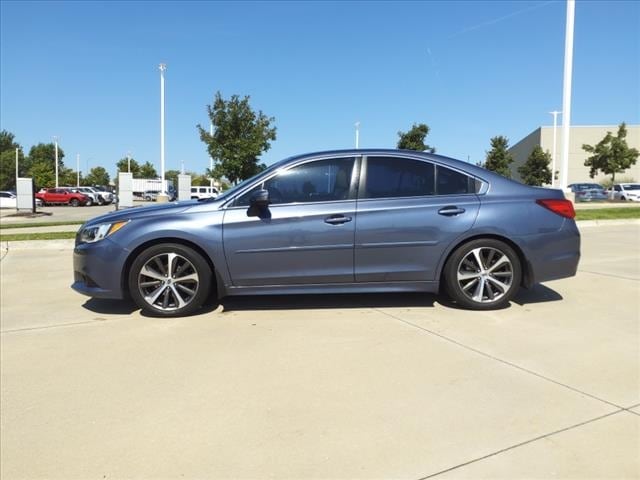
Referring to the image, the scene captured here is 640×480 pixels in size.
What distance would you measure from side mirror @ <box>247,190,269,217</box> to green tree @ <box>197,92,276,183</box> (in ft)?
81.0

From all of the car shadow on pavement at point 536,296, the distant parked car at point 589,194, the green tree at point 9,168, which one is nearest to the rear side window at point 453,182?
the car shadow on pavement at point 536,296

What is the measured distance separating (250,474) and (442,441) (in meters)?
0.98

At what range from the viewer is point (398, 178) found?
5.05m

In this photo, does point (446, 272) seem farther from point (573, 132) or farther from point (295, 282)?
point (573, 132)

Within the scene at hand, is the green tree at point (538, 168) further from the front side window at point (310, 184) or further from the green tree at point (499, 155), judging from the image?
the front side window at point (310, 184)

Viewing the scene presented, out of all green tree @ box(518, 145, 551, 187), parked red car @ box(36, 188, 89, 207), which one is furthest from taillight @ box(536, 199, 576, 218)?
parked red car @ box(36, 188, 89, 207)

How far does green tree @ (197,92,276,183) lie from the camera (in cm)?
2908

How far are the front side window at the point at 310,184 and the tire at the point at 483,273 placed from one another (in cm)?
130

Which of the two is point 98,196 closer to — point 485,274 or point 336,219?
point 336,219

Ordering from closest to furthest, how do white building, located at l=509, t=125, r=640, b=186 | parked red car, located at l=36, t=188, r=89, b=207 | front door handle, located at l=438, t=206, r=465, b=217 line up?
front door handle, located at l=438, t=206, r=465, b=217 < parked red car, located at l=36, t=188, r=89, b=207 < white building, located at l=509, t=125, r=640, b=186

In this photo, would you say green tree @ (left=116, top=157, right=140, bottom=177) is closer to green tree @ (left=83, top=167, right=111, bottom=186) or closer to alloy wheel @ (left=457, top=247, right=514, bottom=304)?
green tree @ (left=83, top=167, right=111, bottom=186)

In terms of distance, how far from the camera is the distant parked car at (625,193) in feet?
125

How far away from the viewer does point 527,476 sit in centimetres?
228

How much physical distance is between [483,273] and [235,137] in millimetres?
26121
